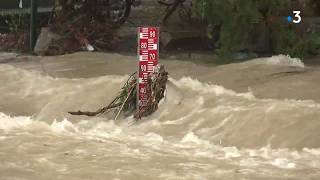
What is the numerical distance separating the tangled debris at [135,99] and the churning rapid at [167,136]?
102 millimetres

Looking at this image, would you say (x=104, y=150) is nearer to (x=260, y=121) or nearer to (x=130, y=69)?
(x=260, y=121)

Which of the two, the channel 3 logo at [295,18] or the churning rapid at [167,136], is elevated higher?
the channel 3 logo at [295,18]

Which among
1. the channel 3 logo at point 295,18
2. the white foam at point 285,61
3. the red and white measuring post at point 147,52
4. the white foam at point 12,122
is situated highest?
the channel 3 logo at point 295,18

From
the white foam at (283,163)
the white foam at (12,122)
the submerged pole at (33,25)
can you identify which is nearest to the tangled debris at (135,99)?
the white foam at (12,122)

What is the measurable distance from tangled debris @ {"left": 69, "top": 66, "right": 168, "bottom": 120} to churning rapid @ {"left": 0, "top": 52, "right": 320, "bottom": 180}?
10cm

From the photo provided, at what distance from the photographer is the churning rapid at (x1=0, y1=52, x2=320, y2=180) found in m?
6.51

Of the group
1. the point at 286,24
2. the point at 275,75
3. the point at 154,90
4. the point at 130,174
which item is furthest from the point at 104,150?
the point at 286,24

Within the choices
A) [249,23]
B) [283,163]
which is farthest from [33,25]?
[283,163]

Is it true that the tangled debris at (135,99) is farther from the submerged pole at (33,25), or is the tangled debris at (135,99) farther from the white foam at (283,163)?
the submerged pole at (33,25)

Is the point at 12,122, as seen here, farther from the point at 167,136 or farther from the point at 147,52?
the point at 167,136

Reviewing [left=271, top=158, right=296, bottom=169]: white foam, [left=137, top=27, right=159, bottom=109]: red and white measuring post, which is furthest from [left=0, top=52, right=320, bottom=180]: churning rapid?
[left=137, top=27, right=159, bottom=109]: red and white measuring post

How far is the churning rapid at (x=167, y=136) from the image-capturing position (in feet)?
21.4

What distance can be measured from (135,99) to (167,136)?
116 centimetres

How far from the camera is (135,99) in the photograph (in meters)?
8.99
